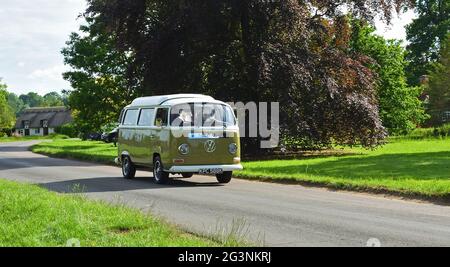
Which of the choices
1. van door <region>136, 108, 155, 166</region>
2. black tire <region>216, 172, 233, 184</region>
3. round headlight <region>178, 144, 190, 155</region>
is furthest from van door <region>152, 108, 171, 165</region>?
black tire <region>216, 172, 233, 184</region>

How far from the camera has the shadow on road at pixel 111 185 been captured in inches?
615

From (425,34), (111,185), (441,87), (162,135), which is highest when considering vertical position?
(425,34)

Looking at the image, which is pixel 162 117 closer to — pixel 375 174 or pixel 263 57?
pixel 375 174

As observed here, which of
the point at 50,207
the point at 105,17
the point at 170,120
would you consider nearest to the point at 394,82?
the point at 105,17

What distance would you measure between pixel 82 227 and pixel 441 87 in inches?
2169

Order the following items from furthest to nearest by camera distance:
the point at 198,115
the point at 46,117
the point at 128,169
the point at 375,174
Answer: the point at 46,117, the point at 128,169, the point at 375,174, the point at 198,115

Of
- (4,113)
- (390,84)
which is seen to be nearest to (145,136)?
(390,84)

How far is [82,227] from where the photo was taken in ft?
27.4

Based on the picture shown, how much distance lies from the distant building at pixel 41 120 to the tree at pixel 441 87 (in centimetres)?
10082

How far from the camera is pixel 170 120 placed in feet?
57.4

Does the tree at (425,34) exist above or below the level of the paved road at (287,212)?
above

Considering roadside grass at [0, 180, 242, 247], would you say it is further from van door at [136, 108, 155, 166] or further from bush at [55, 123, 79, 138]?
bush at [55, 123, 79, 138]

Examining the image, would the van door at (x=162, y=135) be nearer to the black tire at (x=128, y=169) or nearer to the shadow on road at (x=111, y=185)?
the shadow on road at (x=111, y=185)

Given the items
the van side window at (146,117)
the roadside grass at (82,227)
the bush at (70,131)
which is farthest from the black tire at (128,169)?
the bush at (70,131)
